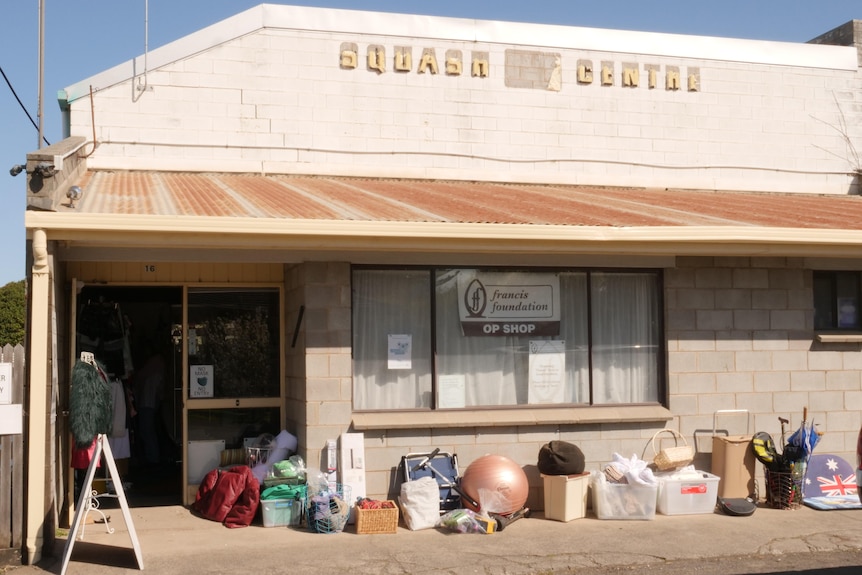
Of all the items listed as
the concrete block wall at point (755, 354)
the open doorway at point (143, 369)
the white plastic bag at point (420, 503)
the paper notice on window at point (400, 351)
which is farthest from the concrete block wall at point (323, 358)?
the concrete block wall at point (755, 354)

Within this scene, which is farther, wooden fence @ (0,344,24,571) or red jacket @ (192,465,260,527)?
red jacket @ (192,465,260,527)

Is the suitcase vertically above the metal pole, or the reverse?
the metal pole

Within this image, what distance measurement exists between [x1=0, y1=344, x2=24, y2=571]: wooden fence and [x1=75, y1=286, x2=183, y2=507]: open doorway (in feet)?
8.01

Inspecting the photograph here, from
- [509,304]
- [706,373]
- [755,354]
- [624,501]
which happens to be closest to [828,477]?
[755,354]

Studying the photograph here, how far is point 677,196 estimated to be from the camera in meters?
12.5

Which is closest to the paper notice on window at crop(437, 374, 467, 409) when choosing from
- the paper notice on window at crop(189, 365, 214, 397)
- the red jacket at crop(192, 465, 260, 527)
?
the red jacket at crop(192, 465, 260, 527)

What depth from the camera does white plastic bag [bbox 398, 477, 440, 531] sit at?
29.5ft

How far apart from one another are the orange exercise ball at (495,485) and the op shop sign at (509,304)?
1480 mm

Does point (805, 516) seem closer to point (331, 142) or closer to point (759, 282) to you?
point (759, 282)

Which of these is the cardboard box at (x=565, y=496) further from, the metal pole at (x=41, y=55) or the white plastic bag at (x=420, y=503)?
the metal pole at (x=41, y=55)

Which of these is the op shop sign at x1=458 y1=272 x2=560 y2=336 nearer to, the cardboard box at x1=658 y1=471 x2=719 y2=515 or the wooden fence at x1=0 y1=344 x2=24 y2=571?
the cardboard box at x1=658 y1=471 x2=719 y2=515

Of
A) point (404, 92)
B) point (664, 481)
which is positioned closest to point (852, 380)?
point (664, 481)

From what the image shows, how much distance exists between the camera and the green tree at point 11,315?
19.8 m

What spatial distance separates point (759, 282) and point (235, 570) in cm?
639
